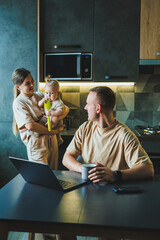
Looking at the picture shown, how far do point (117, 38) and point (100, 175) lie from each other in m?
2.03

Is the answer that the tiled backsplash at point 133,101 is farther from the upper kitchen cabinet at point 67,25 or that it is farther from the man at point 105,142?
the man at point 105,142

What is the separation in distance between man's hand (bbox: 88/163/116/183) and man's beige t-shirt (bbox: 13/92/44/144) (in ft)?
3.56

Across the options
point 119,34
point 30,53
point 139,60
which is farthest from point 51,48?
point 139,60

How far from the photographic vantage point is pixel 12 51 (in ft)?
9.93

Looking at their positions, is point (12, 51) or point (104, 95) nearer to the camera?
point (104, 95)

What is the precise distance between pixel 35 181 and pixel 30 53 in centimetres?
194

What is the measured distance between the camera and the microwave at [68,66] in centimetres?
308

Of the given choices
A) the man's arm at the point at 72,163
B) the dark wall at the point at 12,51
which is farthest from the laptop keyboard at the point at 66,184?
the dark wall at the point at 12,51

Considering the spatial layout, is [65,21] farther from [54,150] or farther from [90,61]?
[54,150]

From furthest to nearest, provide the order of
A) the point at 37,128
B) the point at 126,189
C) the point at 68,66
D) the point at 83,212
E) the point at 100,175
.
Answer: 1. the point at 68,66
2. the point at 37,128
3. the point at 100,175
4. the point at 126,189
5. the point at 83,212

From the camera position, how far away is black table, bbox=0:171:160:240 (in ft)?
3.33

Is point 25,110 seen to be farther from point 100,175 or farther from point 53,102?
point 100,175

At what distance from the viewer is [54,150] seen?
2545 millimetres

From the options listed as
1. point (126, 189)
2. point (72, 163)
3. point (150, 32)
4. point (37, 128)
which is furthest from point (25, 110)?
point (150, 32)
